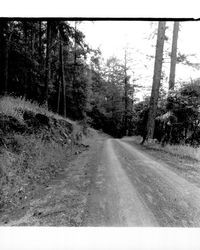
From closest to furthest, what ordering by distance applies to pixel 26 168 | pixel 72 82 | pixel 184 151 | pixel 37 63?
pixel 26 168 < pixel 184 151 < pixel 37 63 < pixel 72 82

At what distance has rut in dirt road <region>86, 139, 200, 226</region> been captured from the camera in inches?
94.3

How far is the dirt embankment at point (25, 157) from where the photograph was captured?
303 centimetres

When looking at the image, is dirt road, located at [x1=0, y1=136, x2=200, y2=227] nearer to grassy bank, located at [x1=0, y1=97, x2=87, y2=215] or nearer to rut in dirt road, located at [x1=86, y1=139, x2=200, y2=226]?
rut in dirt road, located at [x1=86, y1=139, x2=200, y2=226]

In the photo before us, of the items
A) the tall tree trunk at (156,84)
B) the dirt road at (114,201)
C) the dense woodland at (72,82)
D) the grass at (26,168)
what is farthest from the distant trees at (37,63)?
the tall tree trunk at (156,84)

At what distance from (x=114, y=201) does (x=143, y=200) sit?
1.39 feet

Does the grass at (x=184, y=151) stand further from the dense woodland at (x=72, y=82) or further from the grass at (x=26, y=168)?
the grass at (x=26, y=168)

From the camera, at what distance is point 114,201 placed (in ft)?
9.14


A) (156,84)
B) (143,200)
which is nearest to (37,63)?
(156,84)

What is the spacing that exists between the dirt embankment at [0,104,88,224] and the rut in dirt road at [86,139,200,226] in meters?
1.09

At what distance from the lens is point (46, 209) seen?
105 inches

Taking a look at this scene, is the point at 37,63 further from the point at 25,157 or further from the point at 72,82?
the point at 72,82

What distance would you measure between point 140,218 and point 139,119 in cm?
933

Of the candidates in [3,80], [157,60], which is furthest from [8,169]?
[157,60]
